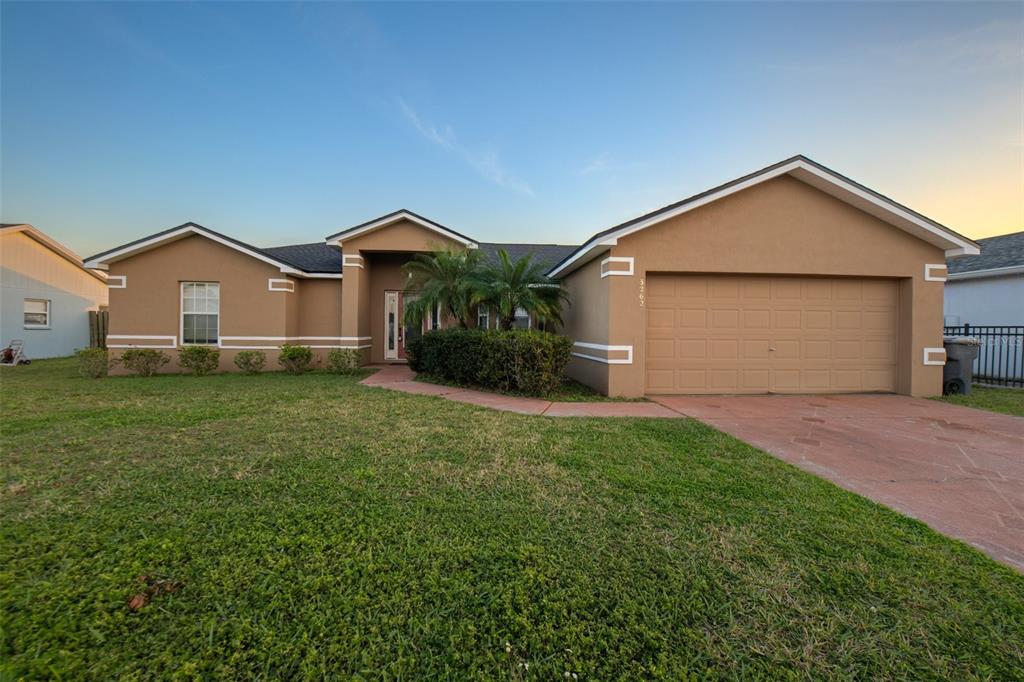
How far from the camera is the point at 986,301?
1261cm

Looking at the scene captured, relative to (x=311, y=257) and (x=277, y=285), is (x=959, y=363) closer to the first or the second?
(x=277, y=285)

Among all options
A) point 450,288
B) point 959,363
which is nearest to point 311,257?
point 450,288

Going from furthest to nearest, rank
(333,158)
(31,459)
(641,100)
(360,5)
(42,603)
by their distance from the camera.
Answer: (333,158) → (641,100) → (360,5) → (31,459) → (42,603)

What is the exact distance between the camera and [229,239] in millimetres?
11852

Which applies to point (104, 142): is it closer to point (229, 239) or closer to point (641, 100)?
point (229, 239)

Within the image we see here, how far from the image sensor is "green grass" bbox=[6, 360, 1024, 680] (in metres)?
1.82

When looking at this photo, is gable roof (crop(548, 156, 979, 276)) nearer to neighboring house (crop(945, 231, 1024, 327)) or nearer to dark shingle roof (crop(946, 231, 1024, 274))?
dark shingle roof (crop(946, 231, 1024, 274))

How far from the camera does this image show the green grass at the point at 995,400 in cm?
737

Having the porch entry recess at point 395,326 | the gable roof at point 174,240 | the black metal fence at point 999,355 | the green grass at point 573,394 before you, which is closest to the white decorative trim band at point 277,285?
the gable roof at point 174,240

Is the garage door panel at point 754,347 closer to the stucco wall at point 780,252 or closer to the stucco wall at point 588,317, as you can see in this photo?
the stucco wall at point 780,252

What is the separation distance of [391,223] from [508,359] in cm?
695

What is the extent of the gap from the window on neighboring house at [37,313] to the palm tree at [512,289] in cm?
2033

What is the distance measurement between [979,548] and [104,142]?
19981 mm

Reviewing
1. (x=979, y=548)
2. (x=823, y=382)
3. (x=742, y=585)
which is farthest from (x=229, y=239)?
(x=823, y=382)
